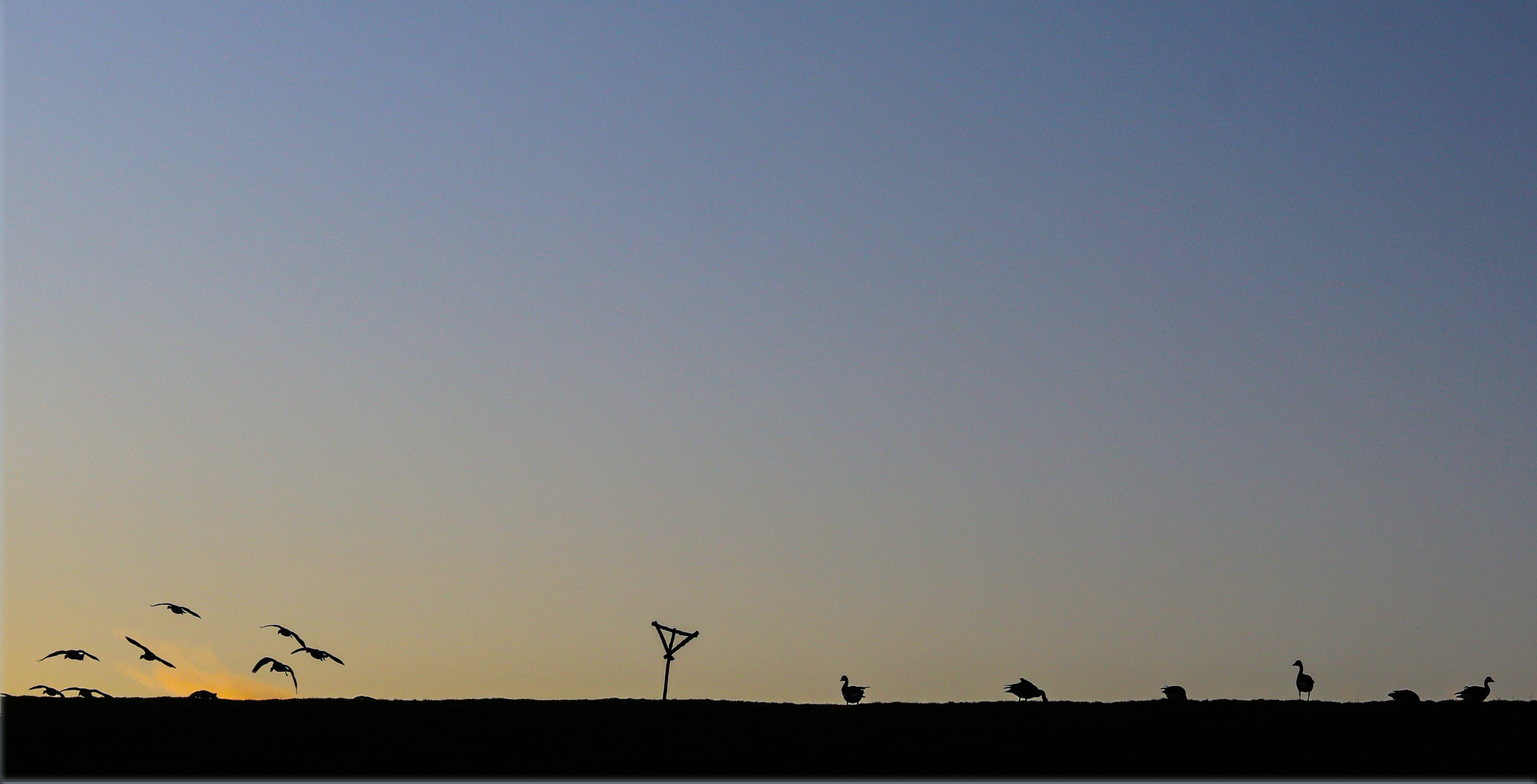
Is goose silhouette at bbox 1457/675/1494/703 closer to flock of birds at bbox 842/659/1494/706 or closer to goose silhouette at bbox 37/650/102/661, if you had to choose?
flock of birds at bbox 842/659/1494/706

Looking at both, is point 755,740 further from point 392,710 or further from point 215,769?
point 215,769

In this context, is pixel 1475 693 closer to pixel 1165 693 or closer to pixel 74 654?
pixel 1165 693

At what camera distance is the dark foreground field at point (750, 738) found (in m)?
43.6

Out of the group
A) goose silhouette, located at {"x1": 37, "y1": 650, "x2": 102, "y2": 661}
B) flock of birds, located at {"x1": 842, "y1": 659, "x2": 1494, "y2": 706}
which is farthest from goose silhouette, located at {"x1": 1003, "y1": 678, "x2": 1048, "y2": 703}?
goose silhouette, located at {"x1": 37, "y1": 650, "x2": 102, "y2": 661}

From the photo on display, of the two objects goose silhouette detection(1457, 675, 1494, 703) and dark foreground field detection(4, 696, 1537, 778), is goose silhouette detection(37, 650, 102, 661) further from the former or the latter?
goose silhouette detection(1457, 675, 1494, 703)

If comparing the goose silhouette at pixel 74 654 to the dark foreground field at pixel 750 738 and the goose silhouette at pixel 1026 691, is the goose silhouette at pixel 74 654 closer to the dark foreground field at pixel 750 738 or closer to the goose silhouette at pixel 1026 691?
the dark foreground field at pixel 750 738

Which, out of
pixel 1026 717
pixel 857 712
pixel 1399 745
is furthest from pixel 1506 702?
pixel 857 712

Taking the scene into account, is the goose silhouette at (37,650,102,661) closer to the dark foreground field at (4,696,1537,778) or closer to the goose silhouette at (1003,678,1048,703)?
the dark foreground field at (4,696,1537,778)

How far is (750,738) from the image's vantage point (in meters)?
47.0

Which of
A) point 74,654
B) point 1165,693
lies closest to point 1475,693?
point 1165,693

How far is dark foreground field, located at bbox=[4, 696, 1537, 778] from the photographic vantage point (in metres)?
43.6

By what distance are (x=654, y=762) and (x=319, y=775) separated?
7.89 meters

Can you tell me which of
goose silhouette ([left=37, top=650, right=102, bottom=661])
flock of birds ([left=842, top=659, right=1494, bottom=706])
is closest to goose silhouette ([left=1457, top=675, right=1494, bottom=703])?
flock of birds ([left=842, top=659, right=1494, bottom=706])

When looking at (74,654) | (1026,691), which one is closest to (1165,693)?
(1026,691)
